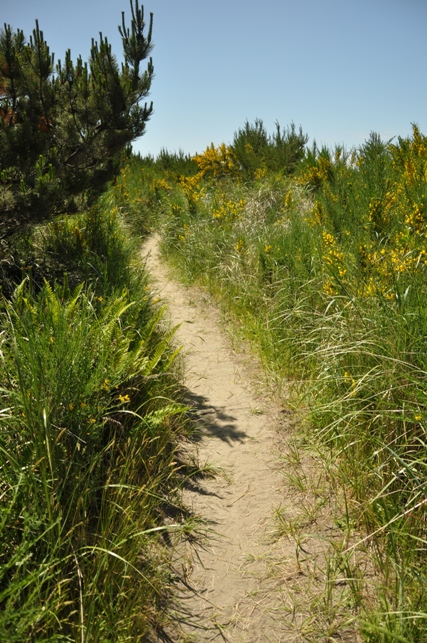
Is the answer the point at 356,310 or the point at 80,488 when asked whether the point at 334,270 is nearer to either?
the point at 356,310

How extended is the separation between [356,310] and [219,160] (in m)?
8.68

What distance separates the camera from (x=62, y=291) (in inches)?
149

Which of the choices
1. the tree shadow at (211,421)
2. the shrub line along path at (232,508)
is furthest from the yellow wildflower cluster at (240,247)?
the tree shadow at (211,421)

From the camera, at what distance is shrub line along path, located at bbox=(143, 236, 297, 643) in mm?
2141

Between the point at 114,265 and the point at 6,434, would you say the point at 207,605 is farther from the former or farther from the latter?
the point at 114,265

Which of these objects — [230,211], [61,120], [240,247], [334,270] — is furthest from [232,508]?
[230,211]

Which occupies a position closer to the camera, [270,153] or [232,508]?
[232,508]

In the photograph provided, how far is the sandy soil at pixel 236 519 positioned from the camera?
213cm

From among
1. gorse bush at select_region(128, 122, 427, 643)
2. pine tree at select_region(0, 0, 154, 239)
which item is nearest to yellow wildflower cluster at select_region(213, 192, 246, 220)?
gorse bush at select_region(128, 122, 427, 643)

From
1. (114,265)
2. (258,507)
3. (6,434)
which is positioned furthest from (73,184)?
(258,507)

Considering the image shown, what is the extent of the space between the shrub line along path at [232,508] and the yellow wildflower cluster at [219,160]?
7.13 metres

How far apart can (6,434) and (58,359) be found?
0.42 metres

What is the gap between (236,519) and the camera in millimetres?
2730

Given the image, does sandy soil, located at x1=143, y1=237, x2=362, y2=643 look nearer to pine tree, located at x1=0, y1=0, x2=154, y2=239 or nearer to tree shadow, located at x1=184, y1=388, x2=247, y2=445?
tree shadow, located at x1=184, y1=388, x2=247, y2=445
